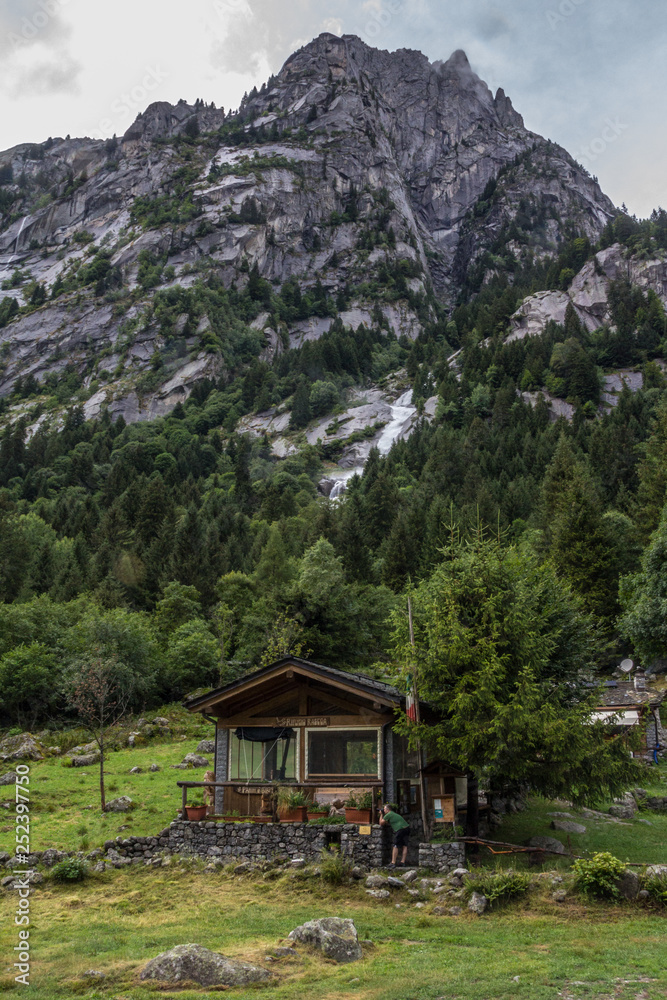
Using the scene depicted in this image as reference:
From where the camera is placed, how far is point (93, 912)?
15.1 metres

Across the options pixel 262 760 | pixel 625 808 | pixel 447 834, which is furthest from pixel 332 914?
pixel 625 808

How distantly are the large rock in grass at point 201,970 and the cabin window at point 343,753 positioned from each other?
1024 cm

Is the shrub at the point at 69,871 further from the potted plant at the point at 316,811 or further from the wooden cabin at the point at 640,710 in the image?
the wooden cabin at the point at 640,710

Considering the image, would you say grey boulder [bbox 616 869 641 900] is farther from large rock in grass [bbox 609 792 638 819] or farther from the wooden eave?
large rock in grass [bbox 609 792 638 819]

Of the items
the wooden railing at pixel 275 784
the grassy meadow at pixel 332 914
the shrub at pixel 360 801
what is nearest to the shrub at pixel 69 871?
the grassy meadow at pixel 332 914

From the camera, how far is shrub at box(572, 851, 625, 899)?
14.4m

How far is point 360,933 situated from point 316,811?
22.3ft

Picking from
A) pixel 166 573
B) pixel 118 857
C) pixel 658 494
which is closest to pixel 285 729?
pixel 118 857

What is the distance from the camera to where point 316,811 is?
65.7ft

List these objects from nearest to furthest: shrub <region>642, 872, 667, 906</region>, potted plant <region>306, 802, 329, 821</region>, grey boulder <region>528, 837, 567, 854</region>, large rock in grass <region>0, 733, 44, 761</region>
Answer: shrub <region>642, 872, 667, 906</region>, grey boulder <region>528, 837, 567, 854</region>, potted plant <region>306, 802, 329, 821</region>, large rock in grass <region>0, 733, 44, 761</region>

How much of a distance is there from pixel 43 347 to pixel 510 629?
614 feet

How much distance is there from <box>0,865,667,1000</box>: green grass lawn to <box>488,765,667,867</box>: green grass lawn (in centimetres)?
441

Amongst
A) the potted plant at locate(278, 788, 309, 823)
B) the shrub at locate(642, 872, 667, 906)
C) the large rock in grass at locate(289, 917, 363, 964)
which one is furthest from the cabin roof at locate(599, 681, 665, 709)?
the large rock in grass at locate(289, 917, 363, 964)

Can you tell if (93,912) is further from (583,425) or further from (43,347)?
(43,347)
